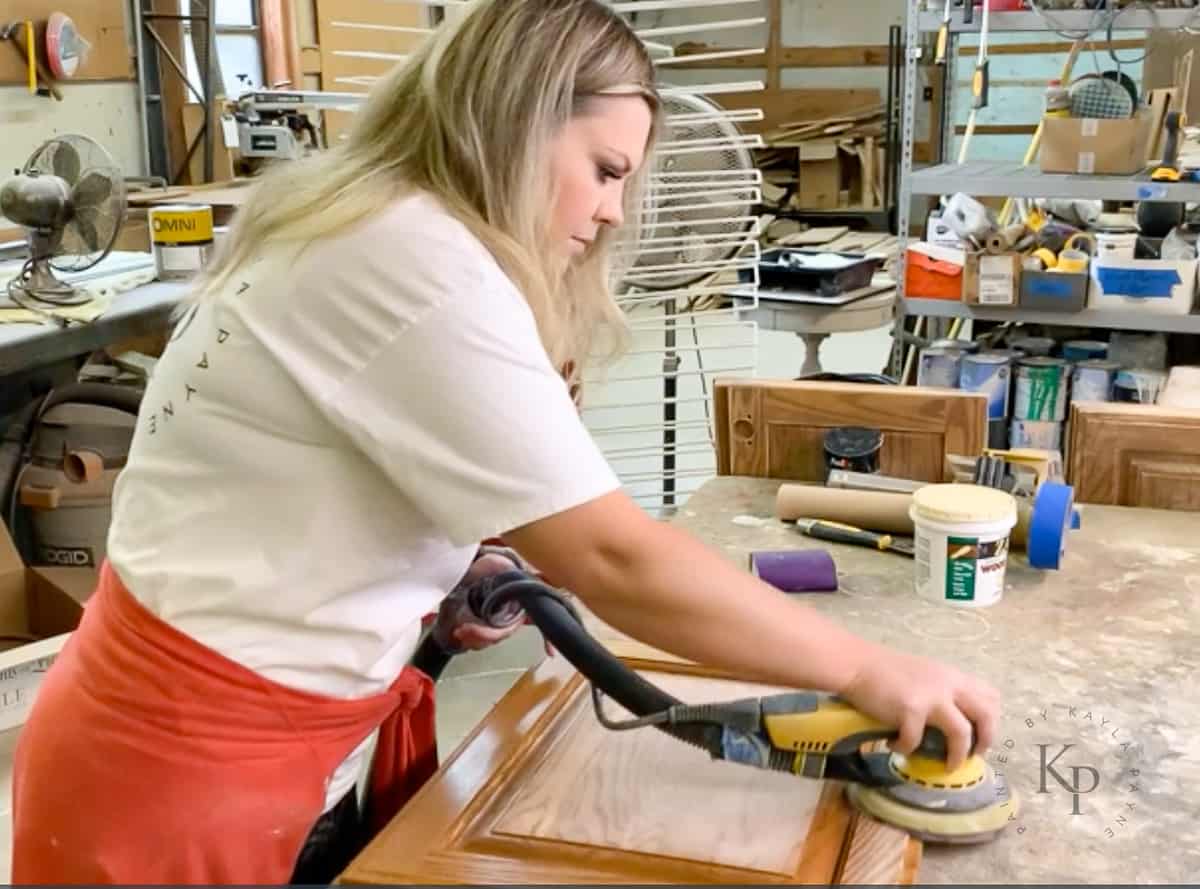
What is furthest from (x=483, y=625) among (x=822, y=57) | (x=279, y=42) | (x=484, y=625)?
(x=822, y=57)

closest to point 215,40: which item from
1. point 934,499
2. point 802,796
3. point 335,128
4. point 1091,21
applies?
point 335,128

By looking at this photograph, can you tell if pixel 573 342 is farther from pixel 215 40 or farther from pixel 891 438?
pixel 215 40

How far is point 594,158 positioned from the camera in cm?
104

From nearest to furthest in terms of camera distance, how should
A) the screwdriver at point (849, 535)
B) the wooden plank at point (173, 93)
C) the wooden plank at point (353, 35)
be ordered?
the screwdriver at point (849, 535)
the wooden plank at point (173, 93)
the wooden plank at point (353, 35)

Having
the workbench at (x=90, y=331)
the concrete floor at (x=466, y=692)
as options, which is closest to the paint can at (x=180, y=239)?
the workbench at (x=90, y=331)

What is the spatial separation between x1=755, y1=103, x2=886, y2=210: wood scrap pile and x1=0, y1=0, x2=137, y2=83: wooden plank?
3.98 meters

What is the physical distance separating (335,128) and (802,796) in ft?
15.4

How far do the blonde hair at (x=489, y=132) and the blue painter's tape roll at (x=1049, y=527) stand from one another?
0.62 m

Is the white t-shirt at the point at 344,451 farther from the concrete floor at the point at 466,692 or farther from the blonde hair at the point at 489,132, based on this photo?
the concrete floor at the point at 466,692

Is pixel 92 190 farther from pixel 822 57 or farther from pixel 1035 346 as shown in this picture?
pixel 822 57

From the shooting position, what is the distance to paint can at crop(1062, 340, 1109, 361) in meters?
3.33

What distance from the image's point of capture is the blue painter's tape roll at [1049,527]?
54.1 inches

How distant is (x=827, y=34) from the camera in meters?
7.85
